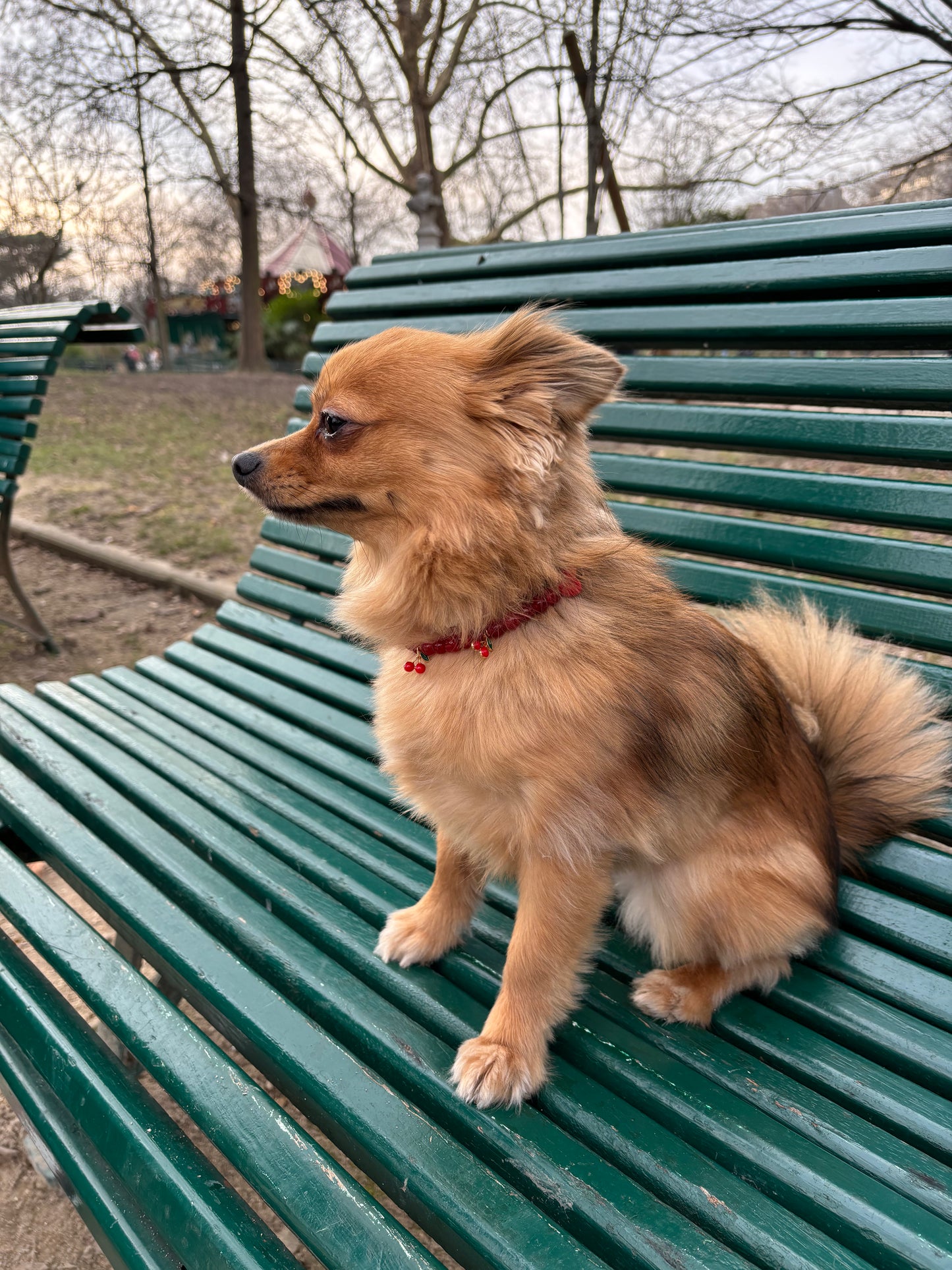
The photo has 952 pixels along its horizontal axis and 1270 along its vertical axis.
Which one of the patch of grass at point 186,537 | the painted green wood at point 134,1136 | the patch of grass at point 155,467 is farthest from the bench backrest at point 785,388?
the patch of grass at point 186,537

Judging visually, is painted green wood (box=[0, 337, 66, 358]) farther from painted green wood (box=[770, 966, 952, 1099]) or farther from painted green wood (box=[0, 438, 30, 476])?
painted green wood (box=[770, 966, 952, 1099])

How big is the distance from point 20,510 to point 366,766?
6.13m

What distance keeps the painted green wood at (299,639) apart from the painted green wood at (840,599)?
91cm

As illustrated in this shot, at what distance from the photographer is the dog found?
133cm

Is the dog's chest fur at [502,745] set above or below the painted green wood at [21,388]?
below

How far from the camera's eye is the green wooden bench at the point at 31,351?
360 cm

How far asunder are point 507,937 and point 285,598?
140 centimetres

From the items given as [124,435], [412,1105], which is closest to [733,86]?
[412,1105]

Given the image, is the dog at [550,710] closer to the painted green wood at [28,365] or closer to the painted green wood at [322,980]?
the painted green wood at [322,980]

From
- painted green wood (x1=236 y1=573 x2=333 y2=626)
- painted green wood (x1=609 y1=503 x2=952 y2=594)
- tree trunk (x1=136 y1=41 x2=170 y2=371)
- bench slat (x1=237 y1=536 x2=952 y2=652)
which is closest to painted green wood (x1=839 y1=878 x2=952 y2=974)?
bench slat (x1=237 y1=536 x2=952 y2=652)

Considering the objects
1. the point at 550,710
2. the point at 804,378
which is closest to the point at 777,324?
the point at 804,378

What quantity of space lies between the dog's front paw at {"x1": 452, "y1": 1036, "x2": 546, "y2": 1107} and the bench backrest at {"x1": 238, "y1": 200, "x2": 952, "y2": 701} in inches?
42.6

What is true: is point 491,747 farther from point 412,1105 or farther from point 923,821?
point 923,821

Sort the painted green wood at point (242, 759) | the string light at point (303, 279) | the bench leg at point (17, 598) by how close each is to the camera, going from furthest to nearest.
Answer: the string light at point (303, 279) < the bench leg at point (17, 598) < the painted green wood at point (242, 759)
